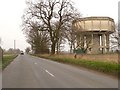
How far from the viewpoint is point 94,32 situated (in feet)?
244

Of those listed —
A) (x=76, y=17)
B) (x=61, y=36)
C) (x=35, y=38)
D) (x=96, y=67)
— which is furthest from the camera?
(x=35, y=38)

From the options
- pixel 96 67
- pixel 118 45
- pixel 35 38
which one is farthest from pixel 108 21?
pixel 96 67

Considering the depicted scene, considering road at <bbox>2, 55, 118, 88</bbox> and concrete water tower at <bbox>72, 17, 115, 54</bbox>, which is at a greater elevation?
concrete water tower at <bbox>72, 17, 115, 54</bbox>

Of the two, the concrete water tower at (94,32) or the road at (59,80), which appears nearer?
the road at (59,80)

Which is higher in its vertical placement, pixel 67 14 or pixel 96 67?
pixel 67 14

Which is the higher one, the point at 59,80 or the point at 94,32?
the point at 94,32

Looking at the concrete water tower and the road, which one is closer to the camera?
the road

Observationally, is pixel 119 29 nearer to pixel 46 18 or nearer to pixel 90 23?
pixel 90 23

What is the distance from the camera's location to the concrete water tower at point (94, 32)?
73.5m

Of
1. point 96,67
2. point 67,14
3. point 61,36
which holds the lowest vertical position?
point 96,67

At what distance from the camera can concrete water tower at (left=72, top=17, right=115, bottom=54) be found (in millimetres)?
73500

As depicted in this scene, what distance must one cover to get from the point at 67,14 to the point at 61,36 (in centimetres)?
696

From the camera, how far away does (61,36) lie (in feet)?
227

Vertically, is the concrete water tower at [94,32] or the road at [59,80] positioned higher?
the concrete water tower at [94,32]
